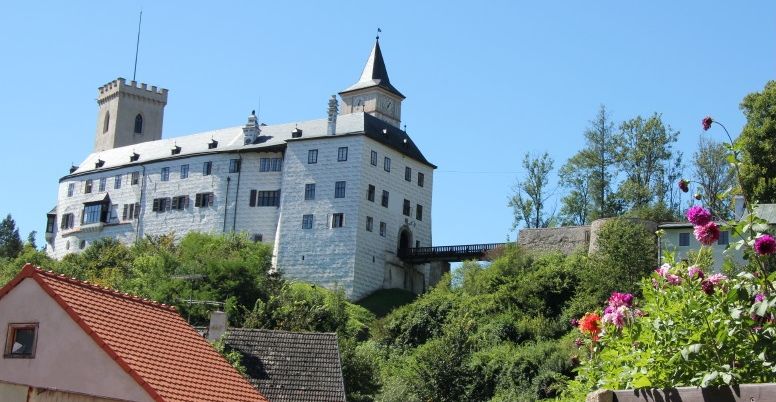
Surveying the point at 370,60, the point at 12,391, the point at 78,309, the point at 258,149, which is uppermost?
the point at 370,60

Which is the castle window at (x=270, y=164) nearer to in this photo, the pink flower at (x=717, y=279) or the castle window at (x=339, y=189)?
the castle window at (x=339, y=189)

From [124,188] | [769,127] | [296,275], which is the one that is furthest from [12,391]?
[124,188]

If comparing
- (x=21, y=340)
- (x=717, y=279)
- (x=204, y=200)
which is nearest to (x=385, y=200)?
(x=204, y=200)

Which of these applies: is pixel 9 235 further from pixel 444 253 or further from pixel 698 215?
pixel 698 215

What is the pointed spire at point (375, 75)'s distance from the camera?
92312 millimetres

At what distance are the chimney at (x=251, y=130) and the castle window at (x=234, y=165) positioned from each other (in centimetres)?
216

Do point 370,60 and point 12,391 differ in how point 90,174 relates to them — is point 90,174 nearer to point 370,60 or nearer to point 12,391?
point 370,60

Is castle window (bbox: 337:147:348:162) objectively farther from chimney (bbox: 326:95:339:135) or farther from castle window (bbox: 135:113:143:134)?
castle window (bbox: 135:113:143:134)

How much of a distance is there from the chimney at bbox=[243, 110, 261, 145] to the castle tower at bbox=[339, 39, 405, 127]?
10879 mm

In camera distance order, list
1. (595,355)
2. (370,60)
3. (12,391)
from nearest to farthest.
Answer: (595,355) < (12,391) < (370,60)

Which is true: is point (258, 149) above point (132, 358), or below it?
above

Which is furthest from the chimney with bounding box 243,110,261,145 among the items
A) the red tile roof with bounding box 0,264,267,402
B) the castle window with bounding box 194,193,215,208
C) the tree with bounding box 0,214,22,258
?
the red tile roof with bounding box 0,264,267,402

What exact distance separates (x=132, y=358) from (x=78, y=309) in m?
1.11

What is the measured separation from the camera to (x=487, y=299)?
5844 centimetres
